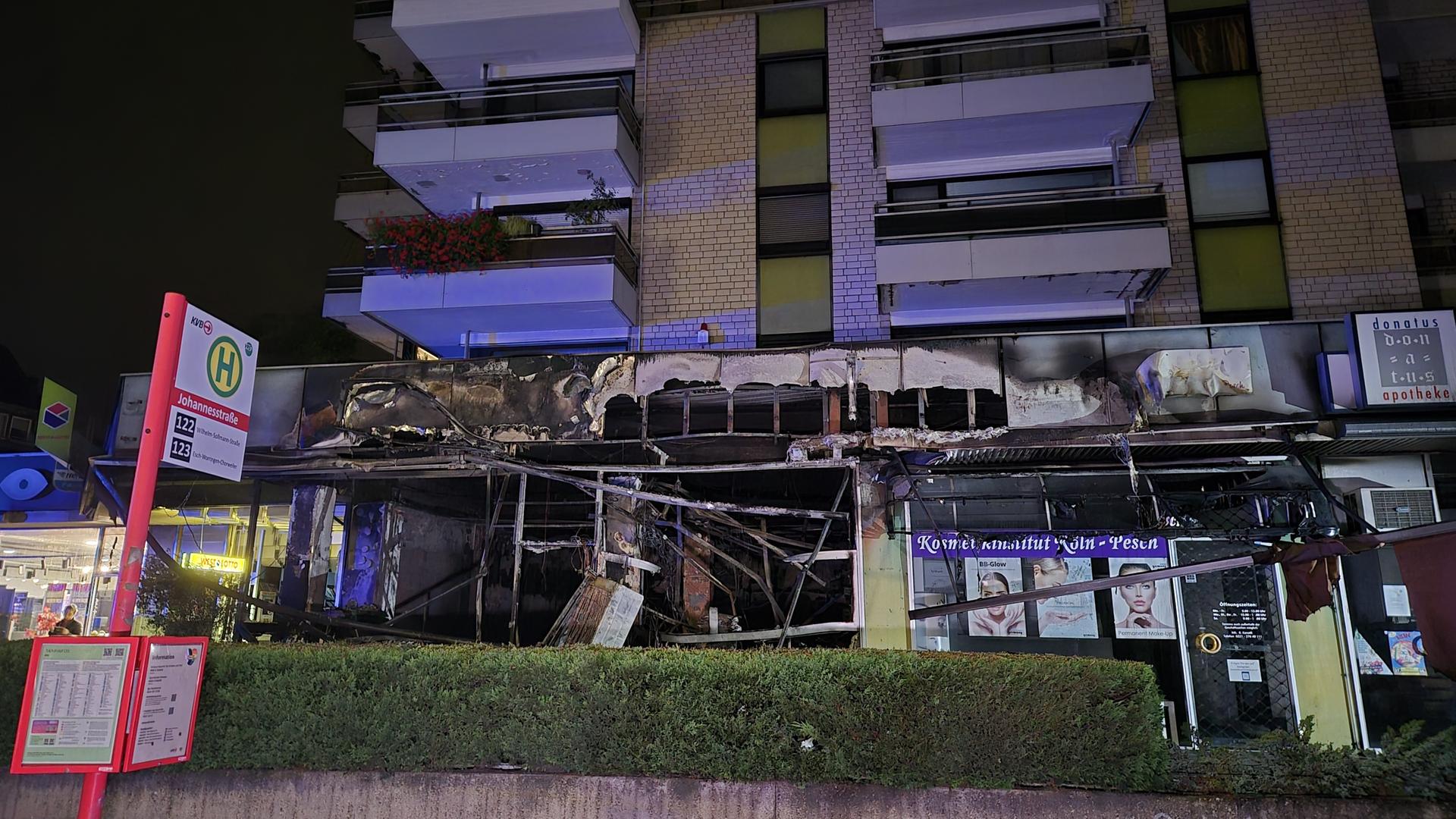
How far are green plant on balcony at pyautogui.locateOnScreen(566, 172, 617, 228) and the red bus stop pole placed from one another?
11.1 meters

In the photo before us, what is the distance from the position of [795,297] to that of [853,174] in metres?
2.72

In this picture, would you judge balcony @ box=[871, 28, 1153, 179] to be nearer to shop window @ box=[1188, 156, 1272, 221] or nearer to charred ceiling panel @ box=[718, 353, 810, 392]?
shop window @ box=[1188, 156, 1272, 221]

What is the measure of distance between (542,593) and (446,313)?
18.3 ft

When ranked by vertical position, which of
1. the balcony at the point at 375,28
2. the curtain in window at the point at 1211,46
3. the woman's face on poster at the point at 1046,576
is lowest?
the woman's face on poster at the point at 1046,576

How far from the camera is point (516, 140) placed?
16.5m

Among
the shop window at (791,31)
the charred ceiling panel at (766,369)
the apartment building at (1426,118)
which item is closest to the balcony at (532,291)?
the shop window at (791,31)

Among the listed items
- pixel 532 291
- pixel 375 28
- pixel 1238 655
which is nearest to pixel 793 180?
pixel 532 291

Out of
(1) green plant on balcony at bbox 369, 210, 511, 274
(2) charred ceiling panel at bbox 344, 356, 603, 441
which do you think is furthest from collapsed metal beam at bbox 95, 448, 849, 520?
(1) green plant on balcony at bbox 369, 210, 511, 274

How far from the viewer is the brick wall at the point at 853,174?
53.3 ft

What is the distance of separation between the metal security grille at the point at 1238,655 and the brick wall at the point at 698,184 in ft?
28.0

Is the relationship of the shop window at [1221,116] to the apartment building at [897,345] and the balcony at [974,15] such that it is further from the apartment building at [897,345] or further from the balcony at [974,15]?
the balcony at [974,15]

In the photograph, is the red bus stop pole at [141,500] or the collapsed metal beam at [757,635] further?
the collapsed metal beam at [757,635]

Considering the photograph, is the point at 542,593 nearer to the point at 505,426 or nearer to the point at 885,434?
the point at 505,426

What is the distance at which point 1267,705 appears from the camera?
12.2 metres
